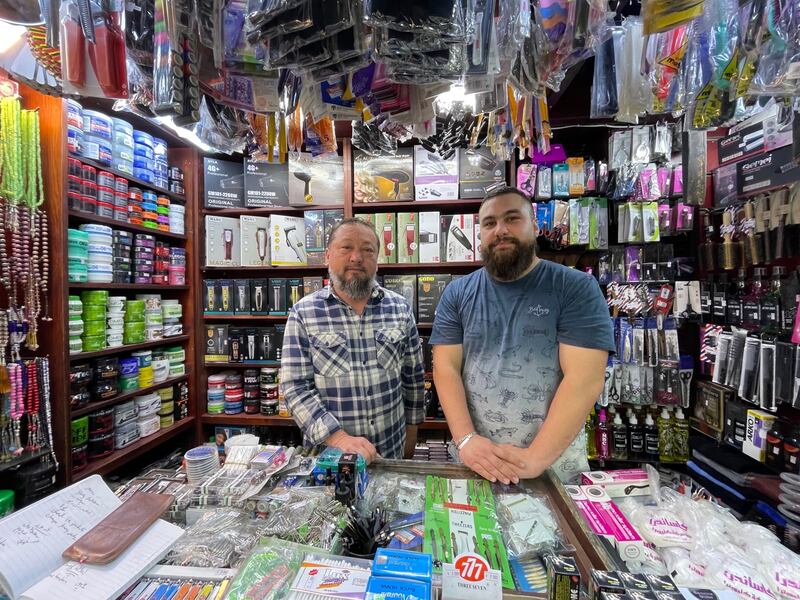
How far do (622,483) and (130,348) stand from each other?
2.73 metres

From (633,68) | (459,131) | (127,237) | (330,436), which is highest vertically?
(459,131)

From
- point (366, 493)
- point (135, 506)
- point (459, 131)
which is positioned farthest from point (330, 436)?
point (459, 131)

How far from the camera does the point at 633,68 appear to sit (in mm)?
1204

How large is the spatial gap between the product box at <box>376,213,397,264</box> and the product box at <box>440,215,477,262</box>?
0.40 meters

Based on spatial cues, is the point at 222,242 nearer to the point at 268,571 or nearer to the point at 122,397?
the point at 122,397

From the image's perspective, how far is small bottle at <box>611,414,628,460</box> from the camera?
2.40m

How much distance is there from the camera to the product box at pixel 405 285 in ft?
8.46

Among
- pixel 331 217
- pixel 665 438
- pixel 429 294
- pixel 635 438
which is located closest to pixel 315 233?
pixel 331 217

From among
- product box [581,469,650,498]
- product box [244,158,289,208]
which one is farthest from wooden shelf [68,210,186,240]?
product box [581,469,650,498]

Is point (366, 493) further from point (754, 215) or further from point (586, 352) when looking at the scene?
point (754, 215)

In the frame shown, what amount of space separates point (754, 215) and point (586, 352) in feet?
5.73

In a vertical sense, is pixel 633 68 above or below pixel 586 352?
above

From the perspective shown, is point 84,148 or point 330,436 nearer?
point 330,436

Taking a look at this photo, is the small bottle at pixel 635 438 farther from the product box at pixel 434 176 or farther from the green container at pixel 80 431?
the green container at pixel 80 431
